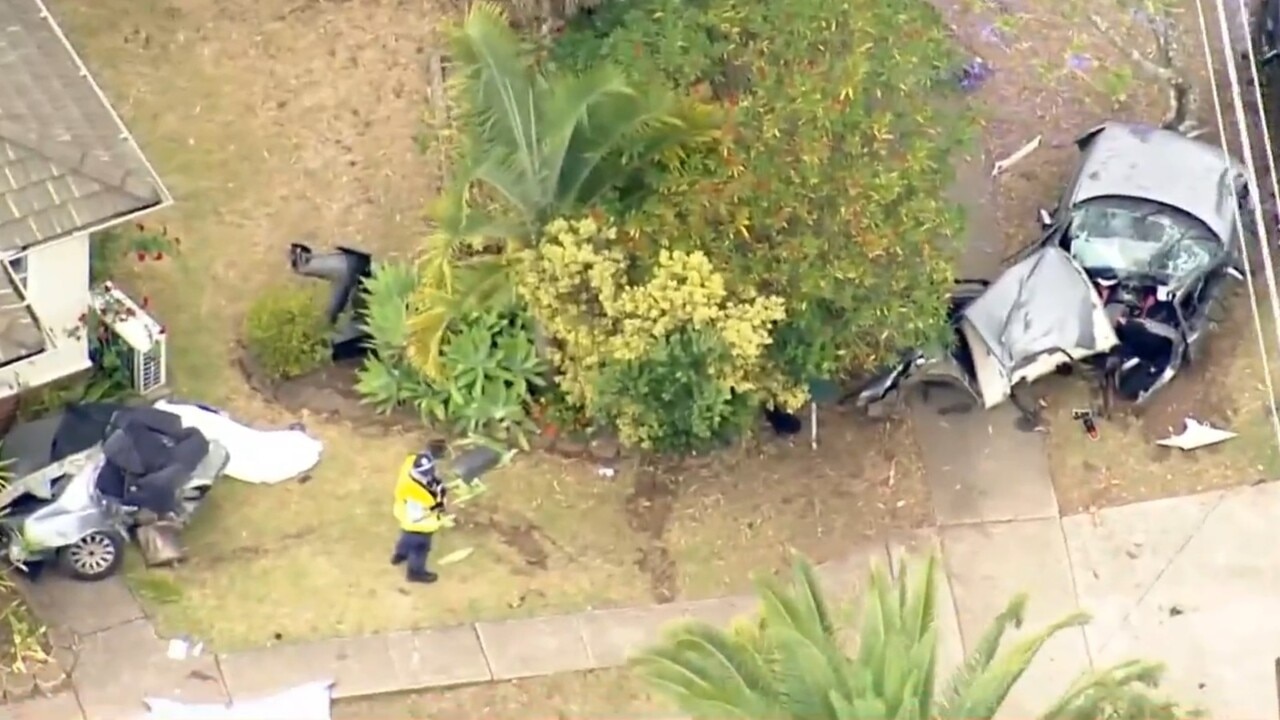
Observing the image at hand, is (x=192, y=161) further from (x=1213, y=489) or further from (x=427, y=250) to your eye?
(x=1213, y=489)

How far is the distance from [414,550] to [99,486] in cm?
251

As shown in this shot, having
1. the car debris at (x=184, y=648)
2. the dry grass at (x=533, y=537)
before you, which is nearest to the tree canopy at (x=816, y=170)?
the dry grass at (x=533, y=537)

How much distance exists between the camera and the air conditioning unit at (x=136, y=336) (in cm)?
1408

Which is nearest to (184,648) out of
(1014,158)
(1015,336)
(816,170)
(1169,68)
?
(816,170)

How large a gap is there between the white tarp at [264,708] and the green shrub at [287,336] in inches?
123

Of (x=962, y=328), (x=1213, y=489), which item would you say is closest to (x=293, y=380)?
(x=962, y=328)

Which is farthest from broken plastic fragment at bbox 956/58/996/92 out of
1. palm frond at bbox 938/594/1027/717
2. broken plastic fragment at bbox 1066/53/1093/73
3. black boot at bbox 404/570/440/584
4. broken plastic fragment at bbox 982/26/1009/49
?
palm frond at bbox 938/594/1027/717

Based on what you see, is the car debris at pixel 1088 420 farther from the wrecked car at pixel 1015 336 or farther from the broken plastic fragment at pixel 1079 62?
the broken plastic fragment at pixel 1079 62

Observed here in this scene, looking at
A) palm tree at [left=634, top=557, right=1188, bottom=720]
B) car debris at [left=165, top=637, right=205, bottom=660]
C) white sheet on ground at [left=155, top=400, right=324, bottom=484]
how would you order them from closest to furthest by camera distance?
palm tree at [left=634, top=557, right=1188, bottom=720] < car debris at [left=165, top=637, right=205, bottom=660] < white sheet on ground at [left=155, top=400, right=324, bottom=484]

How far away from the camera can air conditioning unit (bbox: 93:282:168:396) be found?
14.1 metres

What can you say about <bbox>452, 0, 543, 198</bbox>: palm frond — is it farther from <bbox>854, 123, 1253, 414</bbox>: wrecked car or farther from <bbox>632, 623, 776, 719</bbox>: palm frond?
<bbox>632, 623, 776, 719</bbox>: palm frond

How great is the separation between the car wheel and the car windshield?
28.4ft

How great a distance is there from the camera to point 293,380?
14703 millimetres

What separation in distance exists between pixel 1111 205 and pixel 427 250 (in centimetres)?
622
